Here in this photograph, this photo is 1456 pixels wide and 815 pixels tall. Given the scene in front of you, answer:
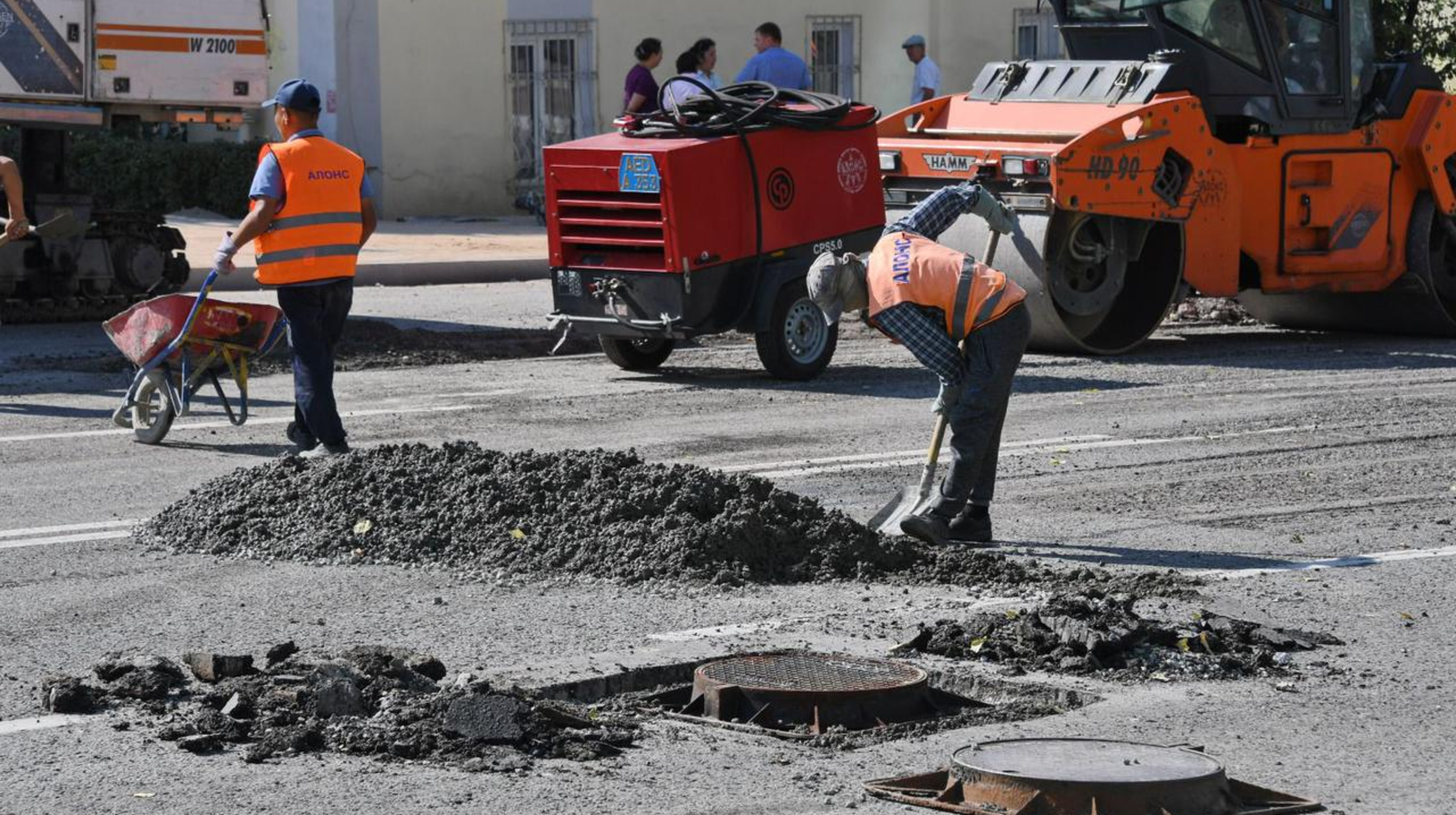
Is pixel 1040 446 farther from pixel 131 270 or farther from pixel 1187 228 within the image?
pixel 131 270

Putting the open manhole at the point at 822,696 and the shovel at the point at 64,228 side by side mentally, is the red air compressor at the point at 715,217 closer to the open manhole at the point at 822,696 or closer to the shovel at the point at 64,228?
the shovel at the point at 64,228

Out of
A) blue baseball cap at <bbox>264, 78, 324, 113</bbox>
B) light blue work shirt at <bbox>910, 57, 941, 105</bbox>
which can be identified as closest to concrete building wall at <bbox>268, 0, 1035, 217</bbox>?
light blue work shirt at <bbox>910, 57, 941, 105</bbox>

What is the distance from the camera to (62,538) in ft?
29.2

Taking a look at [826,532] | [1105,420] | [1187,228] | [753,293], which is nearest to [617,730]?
[826,532]

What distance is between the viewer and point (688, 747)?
5895 mm

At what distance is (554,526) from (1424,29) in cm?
1901

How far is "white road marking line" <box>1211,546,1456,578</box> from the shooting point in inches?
321

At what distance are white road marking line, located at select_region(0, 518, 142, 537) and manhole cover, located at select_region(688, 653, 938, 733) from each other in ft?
12.0

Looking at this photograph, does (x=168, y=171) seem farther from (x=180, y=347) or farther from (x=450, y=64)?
(x=180, y=347)

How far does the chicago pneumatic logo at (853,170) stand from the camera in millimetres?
14258

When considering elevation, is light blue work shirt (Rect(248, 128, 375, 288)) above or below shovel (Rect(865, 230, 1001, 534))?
above

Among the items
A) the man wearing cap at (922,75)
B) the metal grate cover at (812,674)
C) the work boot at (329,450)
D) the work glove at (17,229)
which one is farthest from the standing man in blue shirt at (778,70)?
the metal grate cover at (812,674)

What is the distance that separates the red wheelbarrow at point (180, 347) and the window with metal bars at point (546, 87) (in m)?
17.8

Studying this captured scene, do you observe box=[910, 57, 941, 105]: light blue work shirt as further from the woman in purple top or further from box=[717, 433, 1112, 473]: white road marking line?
box=[717, 433, 1112, 473]: white road marking line
